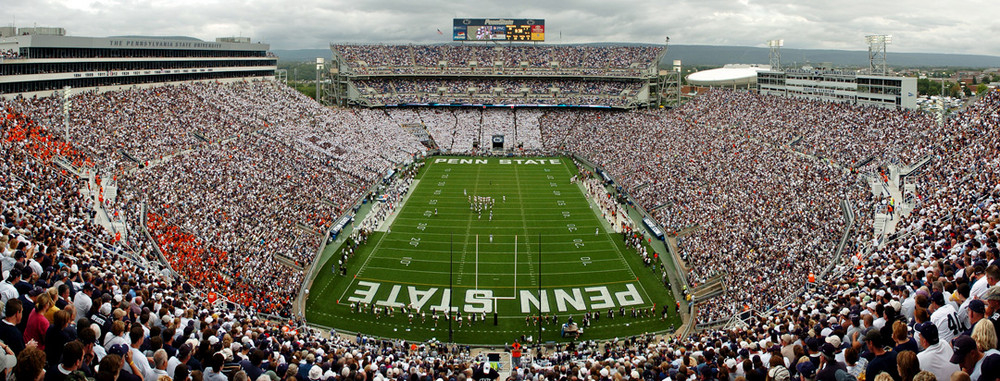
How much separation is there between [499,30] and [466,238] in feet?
169

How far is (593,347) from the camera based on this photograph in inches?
750

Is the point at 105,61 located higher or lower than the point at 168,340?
higher

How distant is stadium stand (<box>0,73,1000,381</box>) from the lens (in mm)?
6395

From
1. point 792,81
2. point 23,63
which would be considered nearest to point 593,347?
point 23,63

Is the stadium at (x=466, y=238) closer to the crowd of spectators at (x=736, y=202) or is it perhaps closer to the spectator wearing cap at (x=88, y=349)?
the spectator wearing cap at (x=88, y=349)

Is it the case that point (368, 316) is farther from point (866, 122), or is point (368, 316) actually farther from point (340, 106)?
point (340, 106)

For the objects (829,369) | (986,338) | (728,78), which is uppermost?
(728,78)

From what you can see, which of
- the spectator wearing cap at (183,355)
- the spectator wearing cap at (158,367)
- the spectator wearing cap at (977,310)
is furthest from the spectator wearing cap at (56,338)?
the spectator wearing cap at (977,310)

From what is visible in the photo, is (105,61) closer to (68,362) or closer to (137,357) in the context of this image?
(137,357)

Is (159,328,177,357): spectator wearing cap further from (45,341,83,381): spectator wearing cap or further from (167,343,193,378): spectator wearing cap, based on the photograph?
(45,341,83,381): spectator wearing cap

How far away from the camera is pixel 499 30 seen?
76.6 m

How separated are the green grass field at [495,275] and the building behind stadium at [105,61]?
20.2 meters

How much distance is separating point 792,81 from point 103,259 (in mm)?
48175

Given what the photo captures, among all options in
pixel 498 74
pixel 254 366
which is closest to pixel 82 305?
pixel 254 366
